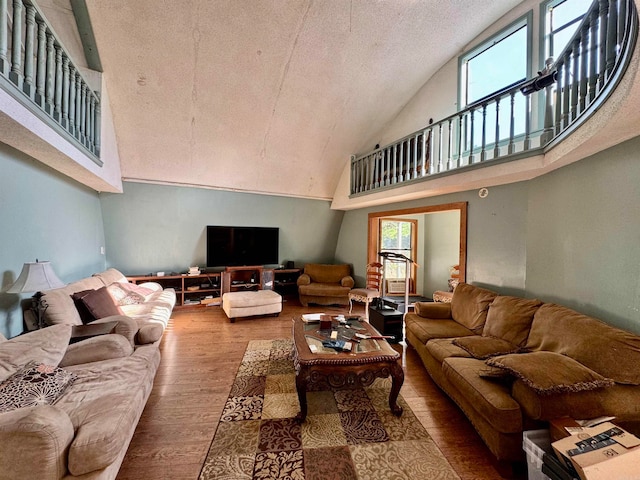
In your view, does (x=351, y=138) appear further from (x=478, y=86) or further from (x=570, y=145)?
(x=570, y=145)

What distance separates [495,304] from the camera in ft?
9.09

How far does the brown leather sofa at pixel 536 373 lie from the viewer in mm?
1504

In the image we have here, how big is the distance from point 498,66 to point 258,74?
3569mm

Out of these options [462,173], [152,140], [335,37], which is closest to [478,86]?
[462,173]

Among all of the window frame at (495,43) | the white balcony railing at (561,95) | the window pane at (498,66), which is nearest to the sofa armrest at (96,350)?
the white balcony railing at (561,95)

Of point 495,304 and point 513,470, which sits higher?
point 495,304

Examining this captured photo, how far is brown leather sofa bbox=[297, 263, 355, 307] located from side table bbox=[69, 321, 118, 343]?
3438mm

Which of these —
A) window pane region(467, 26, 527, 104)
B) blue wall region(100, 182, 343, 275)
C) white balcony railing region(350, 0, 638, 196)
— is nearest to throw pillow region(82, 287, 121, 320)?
blue wall region(100, 182, 343, 275)

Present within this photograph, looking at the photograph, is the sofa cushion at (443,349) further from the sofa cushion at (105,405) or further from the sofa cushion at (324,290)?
the sofa cushion at (324,290)

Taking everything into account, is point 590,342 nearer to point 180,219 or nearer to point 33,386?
point 33,386

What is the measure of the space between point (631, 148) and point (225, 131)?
4505mm

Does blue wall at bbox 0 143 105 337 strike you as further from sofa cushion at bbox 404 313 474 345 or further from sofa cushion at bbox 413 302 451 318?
sofa cushion at bbox 413 302 451 318

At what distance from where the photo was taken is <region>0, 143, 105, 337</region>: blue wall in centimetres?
225

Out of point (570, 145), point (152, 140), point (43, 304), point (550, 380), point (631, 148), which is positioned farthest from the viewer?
point (152, 140)
